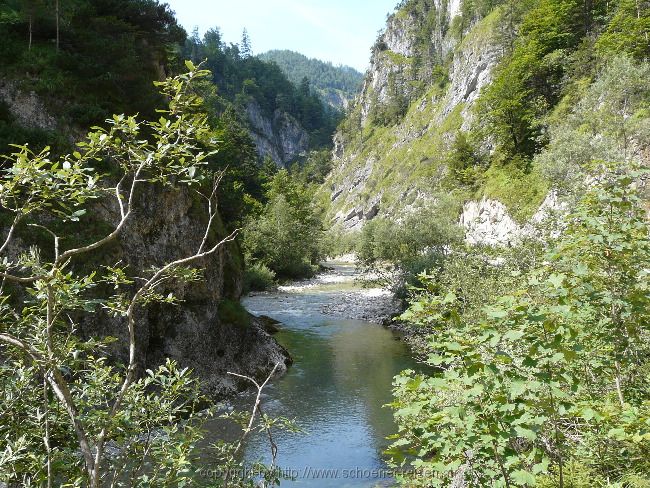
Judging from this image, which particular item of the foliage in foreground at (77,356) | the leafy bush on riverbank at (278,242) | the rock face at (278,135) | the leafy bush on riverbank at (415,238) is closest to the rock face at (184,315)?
the foliage in foreground at (77,356)

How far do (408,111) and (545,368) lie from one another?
412 feet

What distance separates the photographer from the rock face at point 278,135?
146 m

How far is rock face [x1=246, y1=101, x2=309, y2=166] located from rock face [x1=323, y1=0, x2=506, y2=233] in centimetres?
1784

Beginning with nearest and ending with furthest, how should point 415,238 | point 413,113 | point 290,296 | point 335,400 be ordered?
point 335,400 → point 415,238 → point 290,296 → point 413,113

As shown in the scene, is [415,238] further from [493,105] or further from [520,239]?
[493,105]

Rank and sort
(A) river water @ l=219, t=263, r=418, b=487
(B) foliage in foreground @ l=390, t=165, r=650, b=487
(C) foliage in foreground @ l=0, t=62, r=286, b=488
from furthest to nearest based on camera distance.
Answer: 1. (A) river water @ l=219, t=263, r=418, b=487
2. (B) foliage in foreground @ l=390, t=165, r=650, b=487
3. (C) foliage in foreground @ l=0, t=62, r=286, b=488

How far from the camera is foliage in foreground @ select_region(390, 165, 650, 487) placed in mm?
3215

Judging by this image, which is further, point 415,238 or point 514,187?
point 514,187

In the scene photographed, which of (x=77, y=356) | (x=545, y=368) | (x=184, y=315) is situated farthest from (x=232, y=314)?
(x=545, y=368)

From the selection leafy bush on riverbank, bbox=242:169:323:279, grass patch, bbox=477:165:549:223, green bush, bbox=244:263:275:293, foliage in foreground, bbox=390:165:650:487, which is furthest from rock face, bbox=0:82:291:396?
leafy bush on riverbank, bbox=242:169:323:279

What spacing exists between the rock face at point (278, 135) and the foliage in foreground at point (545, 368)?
143 metres

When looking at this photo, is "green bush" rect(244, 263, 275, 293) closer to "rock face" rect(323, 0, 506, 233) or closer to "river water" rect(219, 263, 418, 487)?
"river water" rect(219, 263, 418, 487)

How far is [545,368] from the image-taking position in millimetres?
3639

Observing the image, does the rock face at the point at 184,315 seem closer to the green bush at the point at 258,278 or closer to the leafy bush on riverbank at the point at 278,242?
the green bush at the point at 258,278
